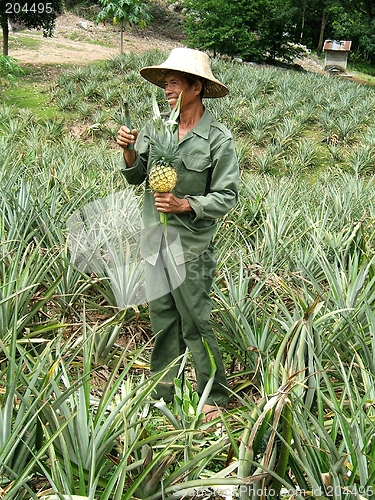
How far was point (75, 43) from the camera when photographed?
64.8 feet

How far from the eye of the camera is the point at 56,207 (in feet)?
12.9

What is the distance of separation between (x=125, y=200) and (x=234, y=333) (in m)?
1.75

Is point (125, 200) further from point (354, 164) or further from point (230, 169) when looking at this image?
point (354, 164)

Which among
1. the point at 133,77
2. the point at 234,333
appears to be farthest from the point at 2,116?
the point at 234,333

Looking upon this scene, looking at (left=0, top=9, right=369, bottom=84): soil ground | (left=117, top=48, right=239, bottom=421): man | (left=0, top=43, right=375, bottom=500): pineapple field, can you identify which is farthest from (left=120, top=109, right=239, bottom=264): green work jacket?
(left=0, top=9, right=369, bottom=84): soil ground

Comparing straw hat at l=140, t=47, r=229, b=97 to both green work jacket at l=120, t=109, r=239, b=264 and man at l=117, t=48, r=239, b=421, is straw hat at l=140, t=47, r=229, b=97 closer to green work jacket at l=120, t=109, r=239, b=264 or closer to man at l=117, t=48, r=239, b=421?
man at l=117, t=48, r=239, b=421

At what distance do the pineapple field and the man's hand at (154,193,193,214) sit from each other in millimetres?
521

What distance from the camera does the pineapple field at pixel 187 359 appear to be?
169cm

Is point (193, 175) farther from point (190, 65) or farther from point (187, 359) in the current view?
point (187, 359)

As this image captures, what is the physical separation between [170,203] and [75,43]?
64.4ft

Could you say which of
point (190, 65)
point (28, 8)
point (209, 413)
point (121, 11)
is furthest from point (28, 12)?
point (209, 413)

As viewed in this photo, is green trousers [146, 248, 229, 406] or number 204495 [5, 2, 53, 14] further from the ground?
number 204495 [5, 2, 53, 14]

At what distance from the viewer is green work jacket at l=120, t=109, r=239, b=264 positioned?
2.25 meters

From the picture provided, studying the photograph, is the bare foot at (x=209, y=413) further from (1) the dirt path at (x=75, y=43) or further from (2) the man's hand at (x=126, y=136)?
(1) the dirt path at (x=75, y=43)
